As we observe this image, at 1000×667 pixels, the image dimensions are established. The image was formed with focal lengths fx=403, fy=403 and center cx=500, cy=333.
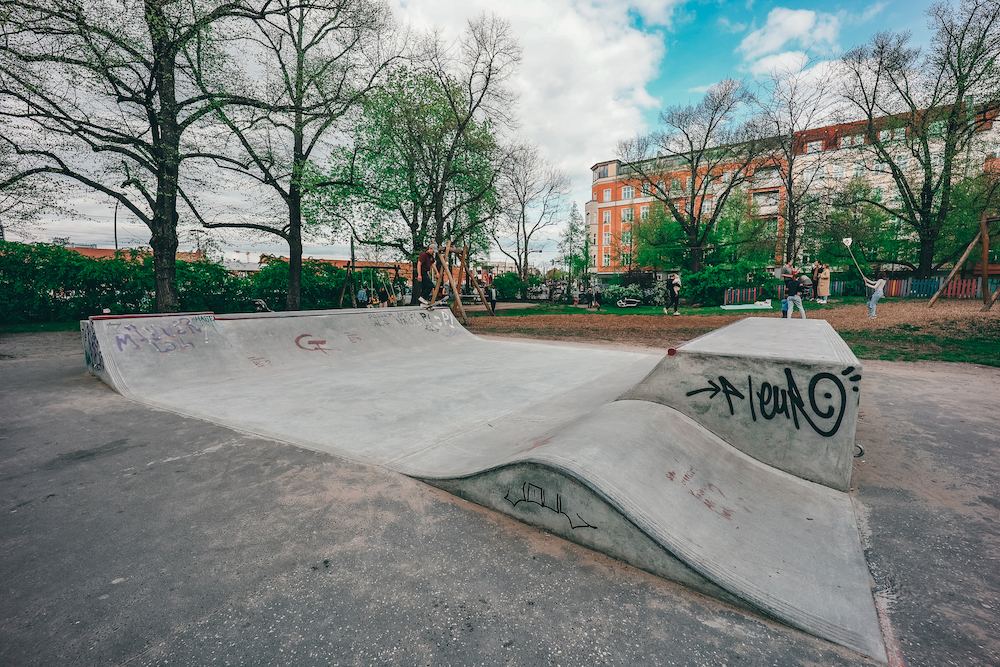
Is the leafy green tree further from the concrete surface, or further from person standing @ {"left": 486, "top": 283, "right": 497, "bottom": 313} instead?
the concrete surface

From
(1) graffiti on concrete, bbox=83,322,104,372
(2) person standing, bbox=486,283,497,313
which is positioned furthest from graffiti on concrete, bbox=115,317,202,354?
(2) person standing, bbox=486,283,497,313

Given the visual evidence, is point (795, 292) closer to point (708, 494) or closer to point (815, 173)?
point (708, 494)

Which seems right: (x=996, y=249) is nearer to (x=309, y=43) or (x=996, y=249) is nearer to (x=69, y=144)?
(x=309, y=43)

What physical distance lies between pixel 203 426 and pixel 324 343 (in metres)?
4.24

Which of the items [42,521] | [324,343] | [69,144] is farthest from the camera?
[69,144]

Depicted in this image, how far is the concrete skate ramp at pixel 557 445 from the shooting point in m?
2.05

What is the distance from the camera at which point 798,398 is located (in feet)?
10.4

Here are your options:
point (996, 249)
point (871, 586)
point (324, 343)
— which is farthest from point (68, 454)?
point (996, 249)

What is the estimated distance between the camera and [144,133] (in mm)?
12555

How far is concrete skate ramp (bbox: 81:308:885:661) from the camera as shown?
2.05 meters

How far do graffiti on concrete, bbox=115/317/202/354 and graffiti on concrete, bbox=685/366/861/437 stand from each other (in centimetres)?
780

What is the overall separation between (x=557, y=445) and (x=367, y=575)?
1300mm

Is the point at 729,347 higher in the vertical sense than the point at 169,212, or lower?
lower

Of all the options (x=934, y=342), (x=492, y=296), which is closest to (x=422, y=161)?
(x=492, y=296)
